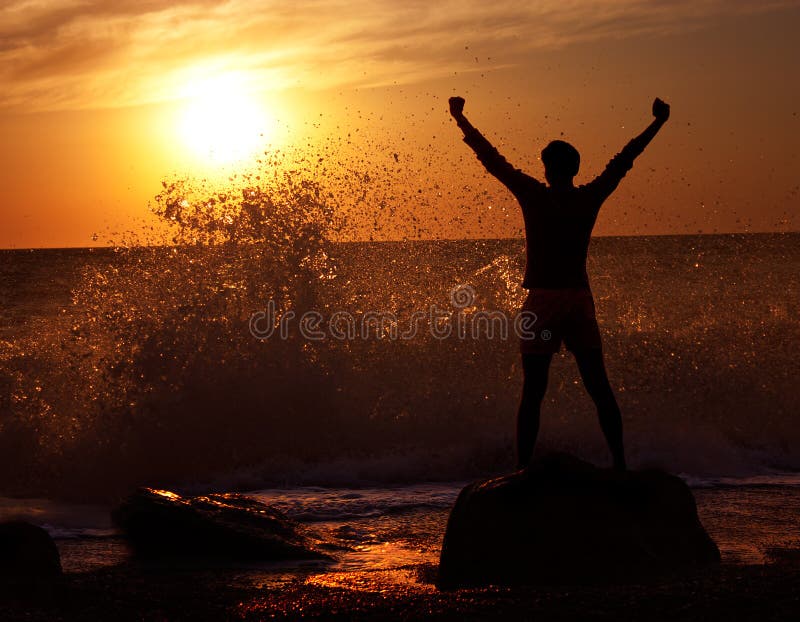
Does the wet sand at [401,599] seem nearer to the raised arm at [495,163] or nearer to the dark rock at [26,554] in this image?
the dark rock at [26,554]

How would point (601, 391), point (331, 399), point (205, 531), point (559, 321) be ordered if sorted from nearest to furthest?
point (559, 321)
point (601, 391)
point (205, 531)
point (331, 399)

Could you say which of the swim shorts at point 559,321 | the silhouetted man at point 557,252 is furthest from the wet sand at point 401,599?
the swim shorts at point 559,321

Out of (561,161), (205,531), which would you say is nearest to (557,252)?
(561,161)

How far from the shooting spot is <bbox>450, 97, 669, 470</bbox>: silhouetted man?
4566mm

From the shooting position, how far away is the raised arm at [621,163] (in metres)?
4.61

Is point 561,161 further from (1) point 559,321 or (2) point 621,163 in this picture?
(1) point 559,321

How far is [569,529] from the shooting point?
14.6ft

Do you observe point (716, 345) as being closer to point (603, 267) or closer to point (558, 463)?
point (558, 463)

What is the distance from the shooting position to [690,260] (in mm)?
67000

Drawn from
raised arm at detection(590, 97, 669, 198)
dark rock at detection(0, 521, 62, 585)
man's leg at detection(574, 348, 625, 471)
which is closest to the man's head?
raised arm at detection(590, 97, 669, 198)

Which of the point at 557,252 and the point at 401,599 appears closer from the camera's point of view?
the point at 401,599

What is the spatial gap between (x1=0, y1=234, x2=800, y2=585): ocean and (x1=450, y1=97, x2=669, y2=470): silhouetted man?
173cm

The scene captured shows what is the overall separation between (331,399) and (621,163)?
20.0 ft

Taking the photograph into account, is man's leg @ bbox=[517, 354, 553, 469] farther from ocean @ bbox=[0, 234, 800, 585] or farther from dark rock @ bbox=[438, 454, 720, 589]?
ocean @ bbox=[0, 234, 800, 585]
